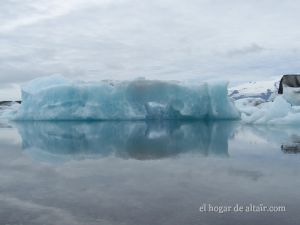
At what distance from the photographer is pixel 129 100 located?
1997cm

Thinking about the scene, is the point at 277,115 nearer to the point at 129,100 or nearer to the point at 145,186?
the point at 129,100

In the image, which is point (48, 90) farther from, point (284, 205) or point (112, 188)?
point (284, 205)

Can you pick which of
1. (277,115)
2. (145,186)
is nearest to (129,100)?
(277,115)

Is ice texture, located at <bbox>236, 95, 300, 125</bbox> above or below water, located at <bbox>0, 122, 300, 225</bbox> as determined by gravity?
below

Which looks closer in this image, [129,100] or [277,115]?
[277,115]

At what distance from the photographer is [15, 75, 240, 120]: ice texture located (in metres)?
19.4

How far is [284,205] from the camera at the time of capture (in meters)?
3.49

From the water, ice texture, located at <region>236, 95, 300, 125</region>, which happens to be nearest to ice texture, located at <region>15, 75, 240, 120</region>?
ice texture, located at <region>236, 95, 300, 125</region>

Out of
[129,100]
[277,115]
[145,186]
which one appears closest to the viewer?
[145,186]

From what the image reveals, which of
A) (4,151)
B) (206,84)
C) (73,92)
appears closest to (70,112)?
(73,92)

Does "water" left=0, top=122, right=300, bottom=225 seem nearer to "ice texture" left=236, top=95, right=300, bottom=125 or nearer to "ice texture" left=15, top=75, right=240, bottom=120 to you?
"ice texture" left=236, top=95, right=300, bottom=125

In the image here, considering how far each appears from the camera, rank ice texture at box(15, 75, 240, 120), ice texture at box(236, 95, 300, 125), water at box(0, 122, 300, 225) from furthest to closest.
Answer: ice texture at box(15, 75, 240, 120) → ice texture at box(236, 95, 300, 125) → water at box(0, 122, 300, 225)

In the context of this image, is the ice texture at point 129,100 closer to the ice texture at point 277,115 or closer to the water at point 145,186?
the ice texture at point 277,115

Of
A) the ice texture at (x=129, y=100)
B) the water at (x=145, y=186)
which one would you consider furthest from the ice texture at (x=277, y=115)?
the water at (x=145, y=186)
